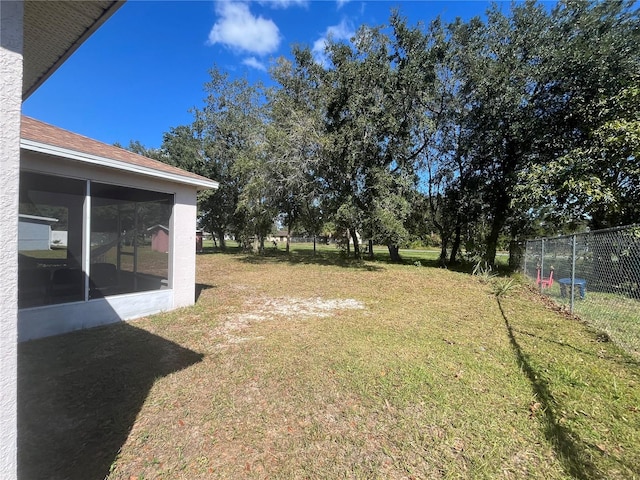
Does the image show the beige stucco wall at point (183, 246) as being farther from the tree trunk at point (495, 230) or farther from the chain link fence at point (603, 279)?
the tree trunk at point (495, 230)

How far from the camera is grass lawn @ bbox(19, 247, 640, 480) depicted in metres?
2.08

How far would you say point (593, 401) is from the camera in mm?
2883

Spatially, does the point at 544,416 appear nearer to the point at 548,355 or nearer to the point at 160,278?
the point at 548,355

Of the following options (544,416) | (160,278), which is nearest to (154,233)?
(160,278)

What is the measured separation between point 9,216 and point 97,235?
464cm

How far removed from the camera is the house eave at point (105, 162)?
379 centimetres

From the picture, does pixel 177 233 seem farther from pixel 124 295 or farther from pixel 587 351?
pixel 587 351

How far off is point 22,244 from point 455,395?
632 cm

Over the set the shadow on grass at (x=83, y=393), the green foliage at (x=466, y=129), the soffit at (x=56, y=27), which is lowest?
the shadow on grass at (x=83, y=393)

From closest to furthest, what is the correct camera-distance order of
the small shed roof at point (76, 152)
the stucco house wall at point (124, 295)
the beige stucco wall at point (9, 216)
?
the beige stucco wall at point (9, 216) → the small shed roof at point (76, 152) → the stucco house wall at point (124, 295)

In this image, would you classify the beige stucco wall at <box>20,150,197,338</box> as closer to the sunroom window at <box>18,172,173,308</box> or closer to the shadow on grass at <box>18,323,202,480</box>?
the sunroom window at <box>18,172,173,308</box>

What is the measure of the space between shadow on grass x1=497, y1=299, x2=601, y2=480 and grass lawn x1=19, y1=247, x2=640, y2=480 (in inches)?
0.5

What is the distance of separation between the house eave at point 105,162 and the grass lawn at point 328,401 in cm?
259

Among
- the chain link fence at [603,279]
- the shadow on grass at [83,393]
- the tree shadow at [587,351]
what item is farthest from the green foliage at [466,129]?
the shadow on grass at [83,393]
